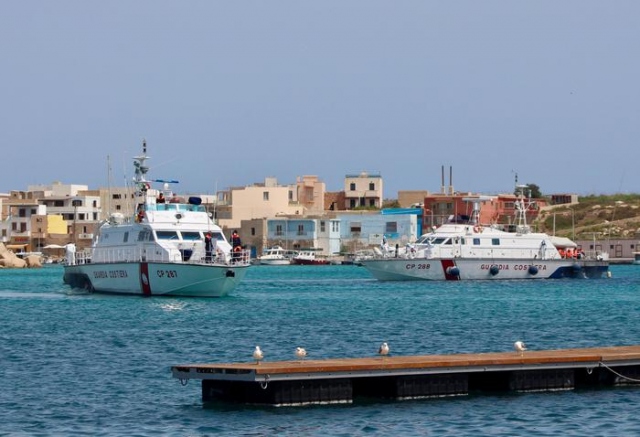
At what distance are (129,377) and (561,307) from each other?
1281 inches

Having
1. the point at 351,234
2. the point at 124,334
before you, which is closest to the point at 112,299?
the point at 124,334

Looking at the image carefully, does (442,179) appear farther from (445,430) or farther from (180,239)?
(445,430)

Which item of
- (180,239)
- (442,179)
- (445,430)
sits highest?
(442,179)

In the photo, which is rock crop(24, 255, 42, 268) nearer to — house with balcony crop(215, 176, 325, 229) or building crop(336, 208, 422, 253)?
house with balcony crop(215, 176, 325, 229)

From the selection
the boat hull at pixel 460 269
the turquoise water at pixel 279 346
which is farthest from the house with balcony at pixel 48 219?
the turquoise water at pixel 279 346

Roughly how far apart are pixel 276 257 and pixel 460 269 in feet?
236

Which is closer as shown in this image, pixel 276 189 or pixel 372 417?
pixel 372 417

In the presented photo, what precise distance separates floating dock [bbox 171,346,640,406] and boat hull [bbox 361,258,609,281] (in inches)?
2233

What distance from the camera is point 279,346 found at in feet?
126

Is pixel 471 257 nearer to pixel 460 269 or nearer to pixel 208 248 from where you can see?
pixel 460 269

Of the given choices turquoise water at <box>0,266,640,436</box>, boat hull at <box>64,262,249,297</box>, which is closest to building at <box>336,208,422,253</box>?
turquoise water at <box>0,266,640,436</box>

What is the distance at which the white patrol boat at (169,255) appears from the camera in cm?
5975

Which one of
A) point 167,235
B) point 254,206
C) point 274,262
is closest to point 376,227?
point 274,262

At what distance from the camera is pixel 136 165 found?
66750mm
